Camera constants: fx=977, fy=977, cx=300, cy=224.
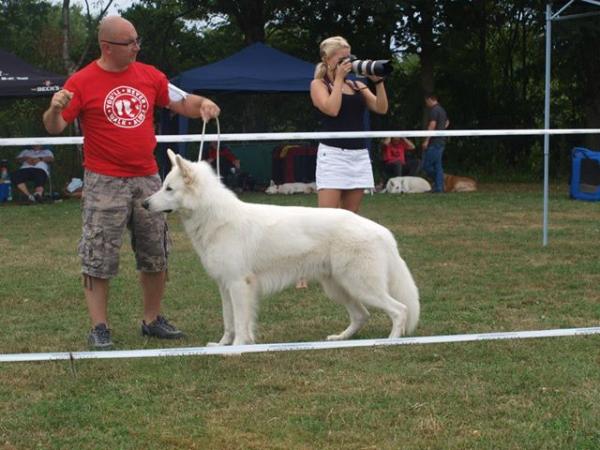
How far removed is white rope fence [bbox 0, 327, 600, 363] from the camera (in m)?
4.97

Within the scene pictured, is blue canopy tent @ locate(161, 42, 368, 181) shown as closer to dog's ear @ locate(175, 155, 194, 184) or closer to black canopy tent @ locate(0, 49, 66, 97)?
black canopy tent @ locate(0, 49, 66, 97)

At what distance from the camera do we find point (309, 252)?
5.54m

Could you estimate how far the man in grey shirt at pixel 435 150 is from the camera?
18172 millimetres

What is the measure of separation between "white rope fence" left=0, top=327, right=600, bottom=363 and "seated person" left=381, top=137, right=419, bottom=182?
44.7ft

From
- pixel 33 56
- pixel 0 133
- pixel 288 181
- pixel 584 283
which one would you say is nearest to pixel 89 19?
pixel 33 56

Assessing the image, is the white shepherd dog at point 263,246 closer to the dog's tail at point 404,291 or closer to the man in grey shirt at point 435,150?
the dog's tail at point 404,291

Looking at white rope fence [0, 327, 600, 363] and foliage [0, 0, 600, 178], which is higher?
foliage [0, 0, 600, 178]

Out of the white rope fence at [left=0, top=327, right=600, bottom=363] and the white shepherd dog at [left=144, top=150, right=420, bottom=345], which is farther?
the white shepherd dog at [left=144, top=150, right=420, bottom=345]

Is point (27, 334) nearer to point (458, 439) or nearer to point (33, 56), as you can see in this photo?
point (458, 439)

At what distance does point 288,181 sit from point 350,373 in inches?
555

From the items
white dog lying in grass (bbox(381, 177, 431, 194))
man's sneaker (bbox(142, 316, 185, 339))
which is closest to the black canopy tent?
white dog lying in grass (bbox(381, 177, 431, 194))

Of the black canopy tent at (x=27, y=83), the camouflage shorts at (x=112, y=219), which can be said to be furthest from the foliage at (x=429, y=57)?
the camouflage shorts at (x=112, y=219)

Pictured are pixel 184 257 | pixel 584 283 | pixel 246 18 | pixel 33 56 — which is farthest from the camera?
pixel 33 56

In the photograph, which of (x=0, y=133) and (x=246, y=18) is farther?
(x=246, y=18)
